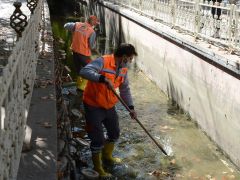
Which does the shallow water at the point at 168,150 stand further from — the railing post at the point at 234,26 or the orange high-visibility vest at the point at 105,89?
the railing post at the point at 234,26

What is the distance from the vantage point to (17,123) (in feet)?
13.8

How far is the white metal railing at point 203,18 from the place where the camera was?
7.36m

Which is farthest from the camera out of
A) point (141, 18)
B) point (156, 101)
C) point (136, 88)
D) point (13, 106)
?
point (141, 18)

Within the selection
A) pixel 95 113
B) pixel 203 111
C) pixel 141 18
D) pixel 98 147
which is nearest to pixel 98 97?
pixel 95 113

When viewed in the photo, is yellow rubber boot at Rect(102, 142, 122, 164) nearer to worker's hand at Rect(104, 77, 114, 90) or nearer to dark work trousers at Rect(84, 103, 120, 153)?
dark work trousers at Rect(84, 103, 120, 153)

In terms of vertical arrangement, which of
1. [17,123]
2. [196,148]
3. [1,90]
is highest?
[1,90]

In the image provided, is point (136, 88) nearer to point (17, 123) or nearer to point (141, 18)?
point (141, 18)

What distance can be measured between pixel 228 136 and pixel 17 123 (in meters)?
4.08

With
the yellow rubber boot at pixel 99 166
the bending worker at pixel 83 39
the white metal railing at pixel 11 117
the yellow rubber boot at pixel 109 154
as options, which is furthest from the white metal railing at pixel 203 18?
the white metal railing at pixel 11 117

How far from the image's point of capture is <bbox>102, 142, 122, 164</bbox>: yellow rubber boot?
260 inches

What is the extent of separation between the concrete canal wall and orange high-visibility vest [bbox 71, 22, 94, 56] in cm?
205

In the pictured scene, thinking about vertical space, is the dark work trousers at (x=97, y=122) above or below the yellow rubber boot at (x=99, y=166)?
above

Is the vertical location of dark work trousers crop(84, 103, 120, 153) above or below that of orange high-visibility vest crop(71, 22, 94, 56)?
below

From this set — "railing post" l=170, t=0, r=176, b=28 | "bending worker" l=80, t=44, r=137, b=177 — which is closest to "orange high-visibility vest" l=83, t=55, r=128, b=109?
"bending worker" l=80, t=44, r=137, b=177
